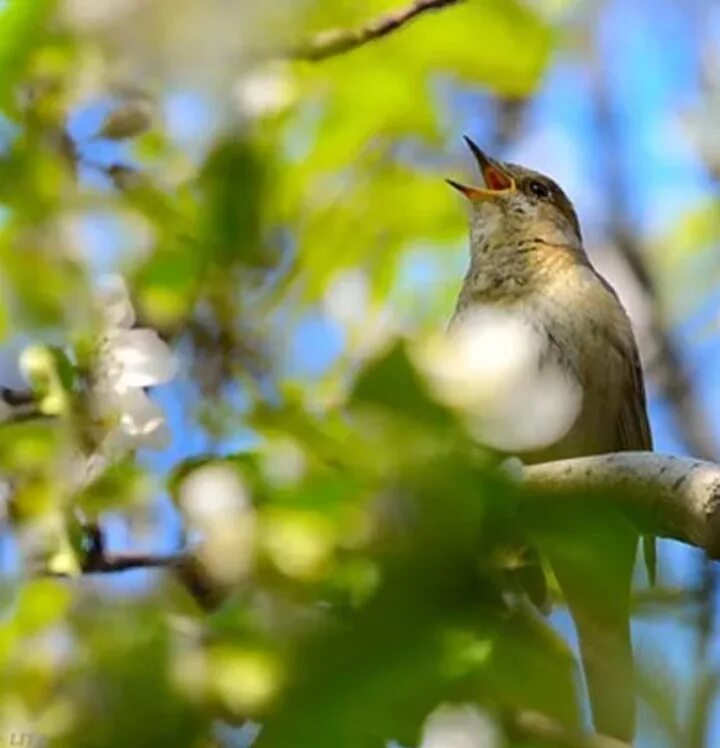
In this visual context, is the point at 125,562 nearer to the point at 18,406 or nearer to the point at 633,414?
the point at 18,406

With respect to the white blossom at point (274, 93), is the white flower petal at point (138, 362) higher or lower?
lower

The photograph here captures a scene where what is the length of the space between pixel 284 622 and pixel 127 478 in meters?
0.78

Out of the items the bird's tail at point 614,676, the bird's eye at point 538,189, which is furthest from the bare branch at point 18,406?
the bird's eye at point 538,189

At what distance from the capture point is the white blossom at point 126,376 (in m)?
1.72

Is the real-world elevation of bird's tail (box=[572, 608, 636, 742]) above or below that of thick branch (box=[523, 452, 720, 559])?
above

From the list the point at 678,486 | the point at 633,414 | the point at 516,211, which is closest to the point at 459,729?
the point at 678,486

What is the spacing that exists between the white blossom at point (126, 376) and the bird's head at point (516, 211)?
2.42 metres

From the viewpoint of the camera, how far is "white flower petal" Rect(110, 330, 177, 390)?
70.5 inches

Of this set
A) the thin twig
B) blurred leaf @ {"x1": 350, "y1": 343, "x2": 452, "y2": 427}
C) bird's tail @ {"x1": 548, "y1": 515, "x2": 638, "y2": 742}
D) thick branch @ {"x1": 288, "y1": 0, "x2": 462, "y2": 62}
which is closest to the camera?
bird's tail @ {"x1": 548, "y1": 515, "x2": 638, "y2": 742}

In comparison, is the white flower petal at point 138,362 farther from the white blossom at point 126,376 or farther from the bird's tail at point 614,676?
the bird's tail at point 614,676

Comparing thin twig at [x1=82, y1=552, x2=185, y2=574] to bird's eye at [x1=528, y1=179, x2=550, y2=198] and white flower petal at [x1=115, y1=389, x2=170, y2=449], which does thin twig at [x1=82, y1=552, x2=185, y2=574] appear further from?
bird's eye at [x1=528, y1=179, x2=550, y2=198]

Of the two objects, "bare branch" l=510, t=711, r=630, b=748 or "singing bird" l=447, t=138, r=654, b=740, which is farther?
"singing bird" l=447, t=138, r=654, b=740

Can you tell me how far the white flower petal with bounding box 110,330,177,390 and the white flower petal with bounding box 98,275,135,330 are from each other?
2 cm

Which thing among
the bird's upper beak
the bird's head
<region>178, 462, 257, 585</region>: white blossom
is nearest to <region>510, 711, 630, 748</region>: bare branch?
<region>178, 462, 257, 585</region>: white blossom
